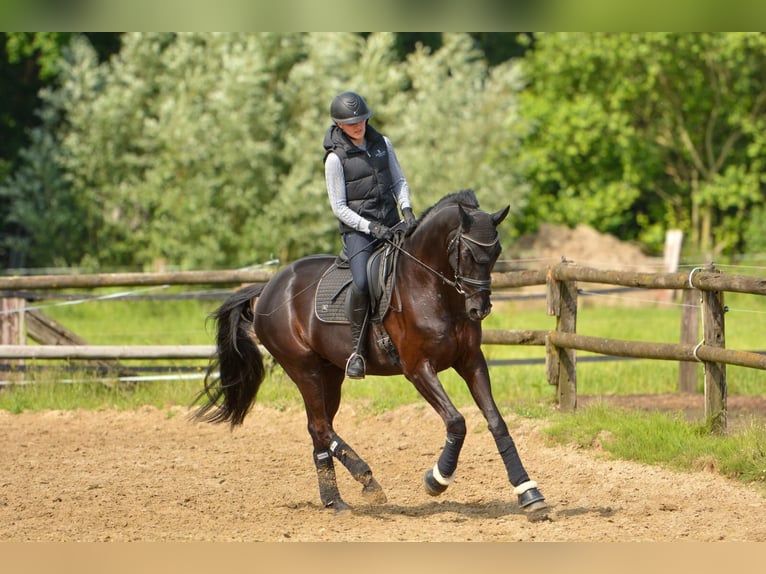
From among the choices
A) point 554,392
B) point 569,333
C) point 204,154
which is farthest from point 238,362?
point 204,154

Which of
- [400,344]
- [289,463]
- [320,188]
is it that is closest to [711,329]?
[400,344]

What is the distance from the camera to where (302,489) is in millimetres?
7773

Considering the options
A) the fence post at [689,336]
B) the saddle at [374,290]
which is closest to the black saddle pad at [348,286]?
the saddle at [374,290]

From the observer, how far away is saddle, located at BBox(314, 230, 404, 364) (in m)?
6.91

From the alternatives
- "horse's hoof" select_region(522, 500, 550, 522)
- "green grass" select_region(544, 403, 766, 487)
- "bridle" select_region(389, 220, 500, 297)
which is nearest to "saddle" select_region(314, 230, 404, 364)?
"bridle" select_region(389, 220, 500, 297)

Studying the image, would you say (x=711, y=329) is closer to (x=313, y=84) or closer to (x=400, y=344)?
(x=400, y=344)

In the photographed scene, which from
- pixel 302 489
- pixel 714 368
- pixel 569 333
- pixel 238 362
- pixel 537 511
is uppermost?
pixel 569 333

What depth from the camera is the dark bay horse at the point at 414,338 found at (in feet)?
20.6

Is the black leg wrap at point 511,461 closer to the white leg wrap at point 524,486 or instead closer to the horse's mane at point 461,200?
the white leg wrap at point 524,486

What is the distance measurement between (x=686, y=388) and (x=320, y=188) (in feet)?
46.5

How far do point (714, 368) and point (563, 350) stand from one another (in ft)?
6.28

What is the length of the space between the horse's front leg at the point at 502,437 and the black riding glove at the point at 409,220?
3.03ft

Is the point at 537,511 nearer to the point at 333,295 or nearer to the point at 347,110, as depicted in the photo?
the point at 333,295

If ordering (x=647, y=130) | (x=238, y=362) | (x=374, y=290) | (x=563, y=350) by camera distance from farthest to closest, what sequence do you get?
(x=647, y=130), (x=563, y=350), (x=238, y=362), (x=374, y=290)
